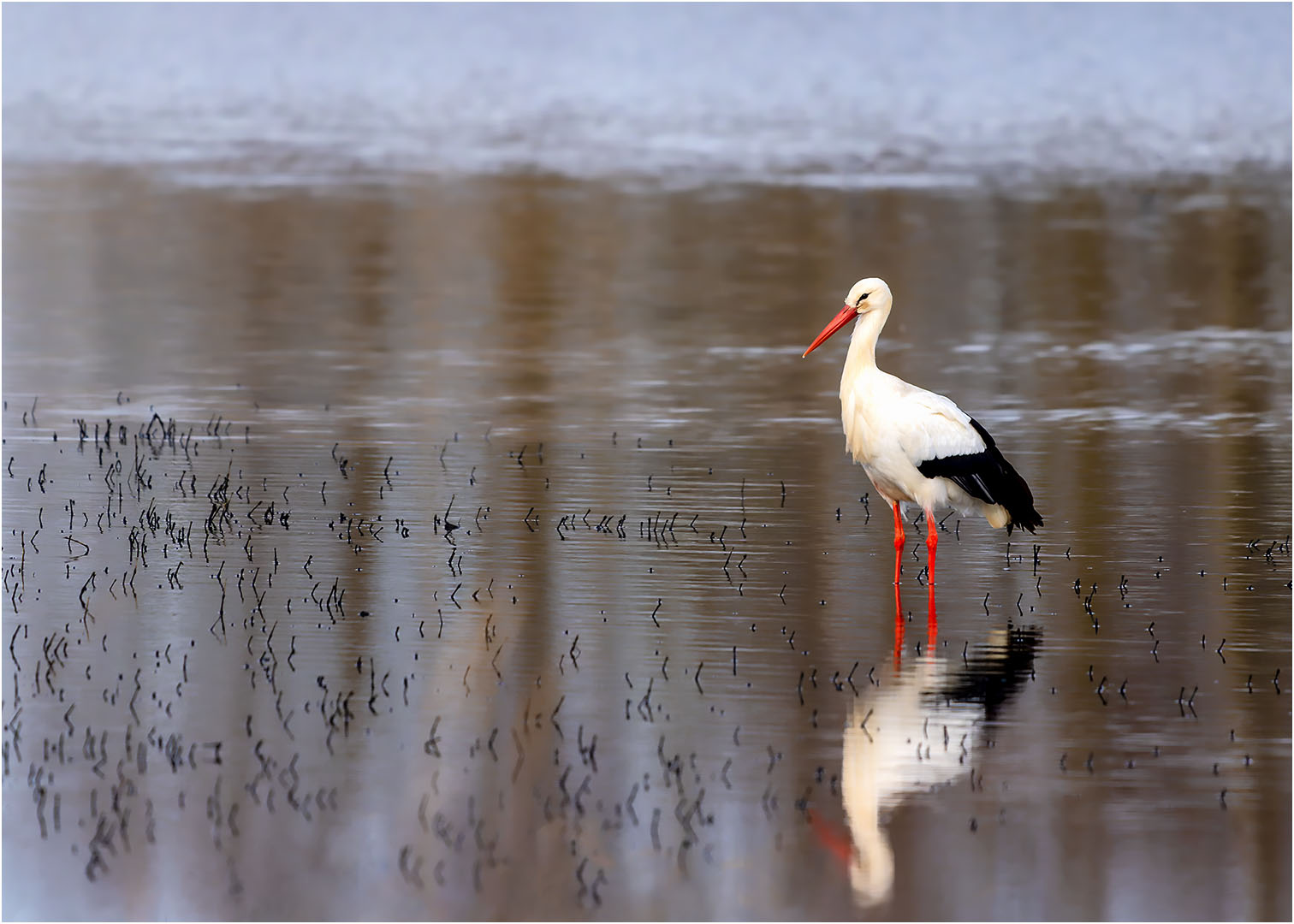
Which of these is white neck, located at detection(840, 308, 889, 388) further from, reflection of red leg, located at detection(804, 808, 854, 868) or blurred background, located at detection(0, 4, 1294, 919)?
reflection of red leg, located at detection(804, 808, 854, 868)

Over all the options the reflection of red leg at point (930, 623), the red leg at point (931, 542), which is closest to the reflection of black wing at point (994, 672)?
the reflection of red leg at point (930, 623)


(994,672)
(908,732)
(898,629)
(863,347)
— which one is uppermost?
(863,347)

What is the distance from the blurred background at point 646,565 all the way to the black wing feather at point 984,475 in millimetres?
520

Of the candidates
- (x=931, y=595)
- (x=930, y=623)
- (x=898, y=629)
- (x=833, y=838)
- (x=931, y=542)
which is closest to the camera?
(x=833, y=838)

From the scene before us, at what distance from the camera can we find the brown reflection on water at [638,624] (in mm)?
8844

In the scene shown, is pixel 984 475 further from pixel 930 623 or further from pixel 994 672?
pixel 994 672

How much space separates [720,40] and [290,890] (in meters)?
108

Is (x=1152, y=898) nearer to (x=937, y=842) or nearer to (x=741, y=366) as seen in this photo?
(x=937, y=842)

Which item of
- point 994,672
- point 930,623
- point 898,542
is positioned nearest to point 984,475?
point 898,542

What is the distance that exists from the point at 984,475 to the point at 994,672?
238 cm

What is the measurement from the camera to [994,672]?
11438 mm

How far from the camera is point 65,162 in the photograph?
55.7m

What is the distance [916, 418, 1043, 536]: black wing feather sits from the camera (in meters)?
13.6

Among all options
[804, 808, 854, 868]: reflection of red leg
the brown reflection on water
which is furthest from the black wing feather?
[804, 808, 854, 868]: reflection of red leg
